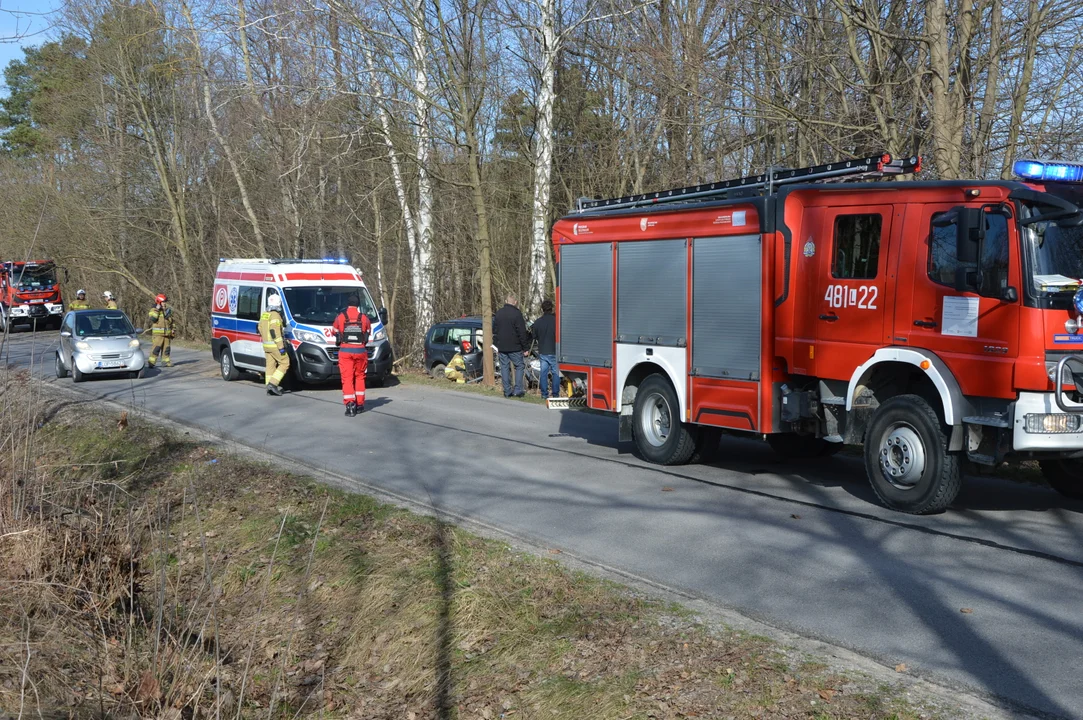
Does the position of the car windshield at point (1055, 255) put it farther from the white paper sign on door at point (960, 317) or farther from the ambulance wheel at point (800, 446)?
the ambulance wheel at point (800, 446)

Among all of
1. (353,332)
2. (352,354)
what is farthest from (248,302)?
(353,332)

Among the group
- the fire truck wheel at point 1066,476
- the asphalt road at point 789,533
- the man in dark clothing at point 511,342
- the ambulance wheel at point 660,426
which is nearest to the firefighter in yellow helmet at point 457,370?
the man in dark clothing at point 511,342

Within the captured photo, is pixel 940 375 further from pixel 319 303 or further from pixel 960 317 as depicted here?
pixel 319 303

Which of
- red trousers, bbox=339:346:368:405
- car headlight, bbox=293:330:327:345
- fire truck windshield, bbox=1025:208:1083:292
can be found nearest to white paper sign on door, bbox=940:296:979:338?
fire truck windshield, bbox=1025:208:1083:292

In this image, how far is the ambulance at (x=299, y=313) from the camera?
1927 cm

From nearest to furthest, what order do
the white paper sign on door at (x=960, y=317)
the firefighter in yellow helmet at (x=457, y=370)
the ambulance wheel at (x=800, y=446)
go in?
the white paper sign on door at (x=960, y=317), the ambulance wheel at (x=800, y=446), the firefighter in yellow helmet at (x=457, y=370)

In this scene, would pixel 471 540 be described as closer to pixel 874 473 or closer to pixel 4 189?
pixel 874 473

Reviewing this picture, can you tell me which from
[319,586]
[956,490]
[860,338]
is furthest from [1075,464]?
[319,586]

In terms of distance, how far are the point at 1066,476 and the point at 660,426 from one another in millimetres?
4196

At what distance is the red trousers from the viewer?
622 inches

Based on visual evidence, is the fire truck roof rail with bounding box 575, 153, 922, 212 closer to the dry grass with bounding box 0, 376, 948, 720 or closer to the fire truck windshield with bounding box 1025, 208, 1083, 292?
the fire truck windshield with bounding box 1025, 208, 1083, 292

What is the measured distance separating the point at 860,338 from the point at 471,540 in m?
3.91

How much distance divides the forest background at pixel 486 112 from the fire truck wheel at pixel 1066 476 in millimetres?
5536

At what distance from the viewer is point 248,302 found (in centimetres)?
2102
